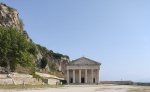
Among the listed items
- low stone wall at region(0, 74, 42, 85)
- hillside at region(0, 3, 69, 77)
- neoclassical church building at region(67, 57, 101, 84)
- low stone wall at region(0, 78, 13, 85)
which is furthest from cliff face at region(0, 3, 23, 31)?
low stone wall at region(0, 78, 13, 85)

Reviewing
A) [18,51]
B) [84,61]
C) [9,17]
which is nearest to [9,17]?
[9,17]

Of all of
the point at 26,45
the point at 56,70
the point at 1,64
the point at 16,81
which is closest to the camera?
the point at 16,81

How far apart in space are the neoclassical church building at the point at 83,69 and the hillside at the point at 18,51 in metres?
15.4

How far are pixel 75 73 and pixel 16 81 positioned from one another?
180 ft

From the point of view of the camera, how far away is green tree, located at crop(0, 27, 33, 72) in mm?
70125

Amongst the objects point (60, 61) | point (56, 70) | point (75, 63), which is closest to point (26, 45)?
point (75, 63)

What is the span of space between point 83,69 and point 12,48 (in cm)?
5036

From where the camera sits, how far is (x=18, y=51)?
72750 millimetres

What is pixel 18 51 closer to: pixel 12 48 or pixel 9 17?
pixel 12 48

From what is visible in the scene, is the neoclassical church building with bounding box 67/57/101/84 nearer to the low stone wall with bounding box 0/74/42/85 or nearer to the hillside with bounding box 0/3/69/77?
the hillside with bounding box 0/3/69/77

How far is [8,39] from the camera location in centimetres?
7131

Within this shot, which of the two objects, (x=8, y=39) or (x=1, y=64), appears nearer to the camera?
(x=8, y=39)

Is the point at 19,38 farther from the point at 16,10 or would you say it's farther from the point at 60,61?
the point at 60,61

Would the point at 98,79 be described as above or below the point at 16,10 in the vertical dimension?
below
